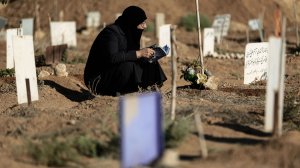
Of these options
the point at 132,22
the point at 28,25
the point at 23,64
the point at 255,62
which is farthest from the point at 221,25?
the point at 23,64

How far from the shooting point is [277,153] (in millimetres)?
5301

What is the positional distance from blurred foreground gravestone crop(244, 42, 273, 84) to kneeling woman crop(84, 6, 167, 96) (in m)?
1.45

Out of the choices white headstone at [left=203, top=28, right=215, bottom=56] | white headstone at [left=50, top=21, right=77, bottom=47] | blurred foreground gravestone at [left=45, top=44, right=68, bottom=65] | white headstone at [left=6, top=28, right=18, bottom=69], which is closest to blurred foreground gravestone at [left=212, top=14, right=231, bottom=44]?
white headstone at [left=203, top=28, right=215, bottom=56]

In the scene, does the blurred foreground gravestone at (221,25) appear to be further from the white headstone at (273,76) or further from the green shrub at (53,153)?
the green shrub at (53,153)

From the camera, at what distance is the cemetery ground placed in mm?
5320

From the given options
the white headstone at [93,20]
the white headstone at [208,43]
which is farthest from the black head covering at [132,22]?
the white headstone at [93,20]

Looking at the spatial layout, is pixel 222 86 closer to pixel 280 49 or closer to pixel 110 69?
pixel 110 69

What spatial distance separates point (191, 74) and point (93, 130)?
3.36m

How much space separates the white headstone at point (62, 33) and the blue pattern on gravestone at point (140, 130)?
12.3m

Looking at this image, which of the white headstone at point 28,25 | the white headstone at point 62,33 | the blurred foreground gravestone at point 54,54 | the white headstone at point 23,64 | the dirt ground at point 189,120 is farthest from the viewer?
the white headstone at point 62,33

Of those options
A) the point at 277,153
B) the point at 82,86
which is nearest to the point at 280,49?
the point at 277,153

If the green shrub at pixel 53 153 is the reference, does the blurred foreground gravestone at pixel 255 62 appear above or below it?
above

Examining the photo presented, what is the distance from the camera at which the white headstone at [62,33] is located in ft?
56.3

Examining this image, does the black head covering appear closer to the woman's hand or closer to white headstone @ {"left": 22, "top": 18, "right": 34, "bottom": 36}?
the woman's hand
